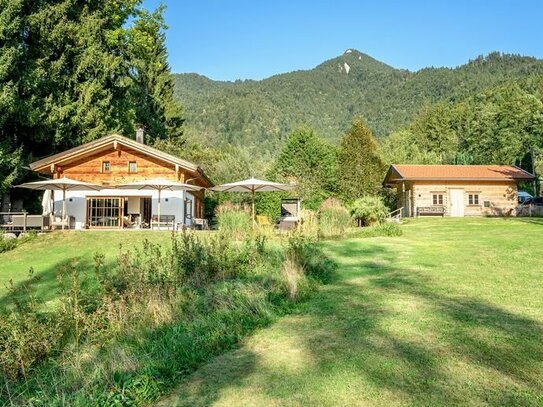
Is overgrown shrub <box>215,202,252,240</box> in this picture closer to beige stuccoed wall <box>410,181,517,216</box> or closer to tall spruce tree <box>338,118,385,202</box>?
beige stuccoed wall <box>410,181,517,216</box>

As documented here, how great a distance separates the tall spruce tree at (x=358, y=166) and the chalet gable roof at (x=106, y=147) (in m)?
16.2

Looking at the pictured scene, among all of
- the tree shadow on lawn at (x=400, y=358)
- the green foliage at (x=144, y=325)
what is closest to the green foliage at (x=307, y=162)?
the green foliage at (x=144, y=325)

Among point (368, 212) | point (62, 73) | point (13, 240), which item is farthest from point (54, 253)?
point (62, 73)

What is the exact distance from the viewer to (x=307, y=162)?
38.2m

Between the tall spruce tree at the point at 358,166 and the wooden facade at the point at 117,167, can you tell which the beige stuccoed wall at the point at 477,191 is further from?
the wooden facade at the point at 117,167

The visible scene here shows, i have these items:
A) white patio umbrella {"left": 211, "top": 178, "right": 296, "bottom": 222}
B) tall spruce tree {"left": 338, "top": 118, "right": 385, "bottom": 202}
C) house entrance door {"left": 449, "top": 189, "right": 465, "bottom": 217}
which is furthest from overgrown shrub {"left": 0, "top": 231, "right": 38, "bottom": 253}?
house entrance door {"left": 449, "top": 189, "right": 465, "bottom": 217}

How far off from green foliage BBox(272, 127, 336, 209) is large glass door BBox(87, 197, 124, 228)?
15279 millimetres

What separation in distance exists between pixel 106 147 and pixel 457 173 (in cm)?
2398

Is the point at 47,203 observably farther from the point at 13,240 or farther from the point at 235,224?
the point at 235,224

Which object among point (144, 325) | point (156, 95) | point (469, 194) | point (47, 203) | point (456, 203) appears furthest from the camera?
point (156, 95)

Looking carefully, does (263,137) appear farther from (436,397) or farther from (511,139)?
(436,397)

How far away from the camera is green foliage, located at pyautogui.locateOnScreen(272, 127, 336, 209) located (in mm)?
36438

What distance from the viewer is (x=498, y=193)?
108 ft

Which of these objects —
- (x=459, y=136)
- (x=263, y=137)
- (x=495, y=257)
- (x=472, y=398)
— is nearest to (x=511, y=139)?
(x=459, y=136)
